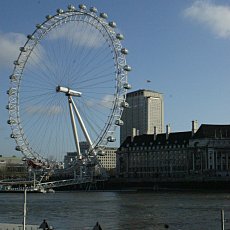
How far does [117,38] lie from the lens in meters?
50.5

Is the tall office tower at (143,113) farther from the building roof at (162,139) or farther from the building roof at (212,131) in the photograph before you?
the building roof at (212,131)

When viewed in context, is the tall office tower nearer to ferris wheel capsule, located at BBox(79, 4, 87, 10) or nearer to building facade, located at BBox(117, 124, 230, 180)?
building facade, located at BBox(117, 124, 230, 180)

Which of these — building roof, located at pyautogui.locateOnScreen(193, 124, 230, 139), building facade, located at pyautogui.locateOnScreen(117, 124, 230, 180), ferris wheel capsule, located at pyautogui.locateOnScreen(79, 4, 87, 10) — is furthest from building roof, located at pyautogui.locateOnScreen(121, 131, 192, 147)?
ferris wheel capsule, located at pyautogui.locateOnScreen(79, 4, 87, 10)

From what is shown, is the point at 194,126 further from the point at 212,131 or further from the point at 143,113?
the point at 143,113

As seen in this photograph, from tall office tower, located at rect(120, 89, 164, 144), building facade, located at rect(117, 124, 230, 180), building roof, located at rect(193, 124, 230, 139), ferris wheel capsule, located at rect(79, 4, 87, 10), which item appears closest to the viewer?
ferris wheel capsule, located at rect(79, 4, 87, 10)

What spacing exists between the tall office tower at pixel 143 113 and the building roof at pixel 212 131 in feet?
83.6

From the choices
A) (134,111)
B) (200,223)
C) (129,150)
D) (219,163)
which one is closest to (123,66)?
(200,223)

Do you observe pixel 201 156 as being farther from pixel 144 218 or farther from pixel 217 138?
pixel 144 218

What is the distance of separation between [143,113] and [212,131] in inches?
1150

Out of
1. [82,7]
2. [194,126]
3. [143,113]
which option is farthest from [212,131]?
[82,7]

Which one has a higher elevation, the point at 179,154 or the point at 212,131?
the point at 212,131

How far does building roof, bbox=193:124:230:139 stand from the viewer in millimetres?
110812

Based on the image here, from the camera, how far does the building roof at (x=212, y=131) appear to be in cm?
11081

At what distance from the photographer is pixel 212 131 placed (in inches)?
4412
